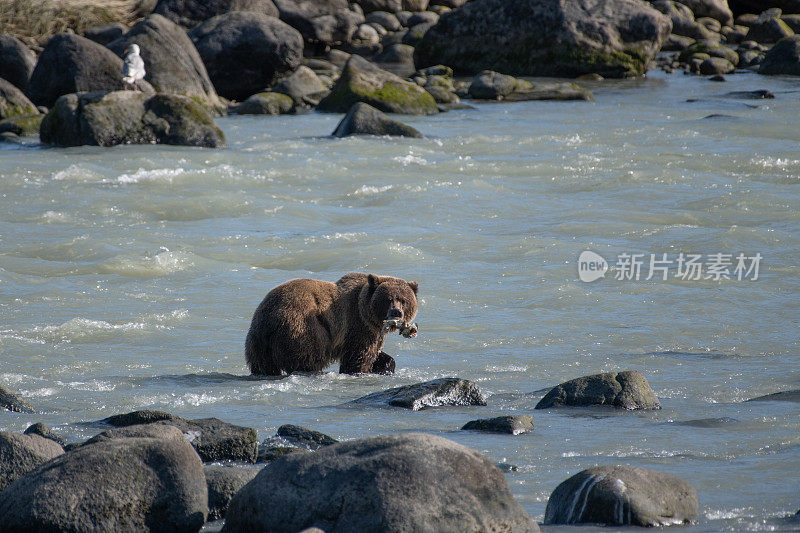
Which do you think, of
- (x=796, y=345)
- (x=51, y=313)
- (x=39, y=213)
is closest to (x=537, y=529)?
(x=796, y=345)

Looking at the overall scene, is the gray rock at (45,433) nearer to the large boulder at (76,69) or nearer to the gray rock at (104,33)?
the large boulder at (76,69)

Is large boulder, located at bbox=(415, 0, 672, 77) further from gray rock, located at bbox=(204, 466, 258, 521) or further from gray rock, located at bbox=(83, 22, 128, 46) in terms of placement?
gray rock, located at bbox=(204, 466, 258, 521)

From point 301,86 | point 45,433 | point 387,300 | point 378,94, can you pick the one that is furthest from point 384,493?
point 301,86

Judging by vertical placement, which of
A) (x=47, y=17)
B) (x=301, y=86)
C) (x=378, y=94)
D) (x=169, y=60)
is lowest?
(x=378, y=94)

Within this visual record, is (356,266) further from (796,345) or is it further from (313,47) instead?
(313,47)

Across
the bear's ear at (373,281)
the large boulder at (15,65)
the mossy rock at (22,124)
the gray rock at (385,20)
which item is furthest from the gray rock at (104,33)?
the bear's ear at (373,281)

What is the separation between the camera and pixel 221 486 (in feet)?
A: 12.9

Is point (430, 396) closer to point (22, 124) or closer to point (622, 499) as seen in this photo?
point (622, 499)

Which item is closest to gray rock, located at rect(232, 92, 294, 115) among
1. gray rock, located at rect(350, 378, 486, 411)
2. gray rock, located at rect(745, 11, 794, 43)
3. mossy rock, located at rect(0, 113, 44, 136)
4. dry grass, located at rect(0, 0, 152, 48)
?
mossy rock, located at rect(0, 113, 44, 136)

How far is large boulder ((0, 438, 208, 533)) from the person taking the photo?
3.46 m

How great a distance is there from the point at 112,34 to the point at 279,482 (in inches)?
1101

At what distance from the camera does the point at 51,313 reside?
26.8 ft

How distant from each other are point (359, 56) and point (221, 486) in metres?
24.0

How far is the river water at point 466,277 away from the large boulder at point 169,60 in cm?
233
